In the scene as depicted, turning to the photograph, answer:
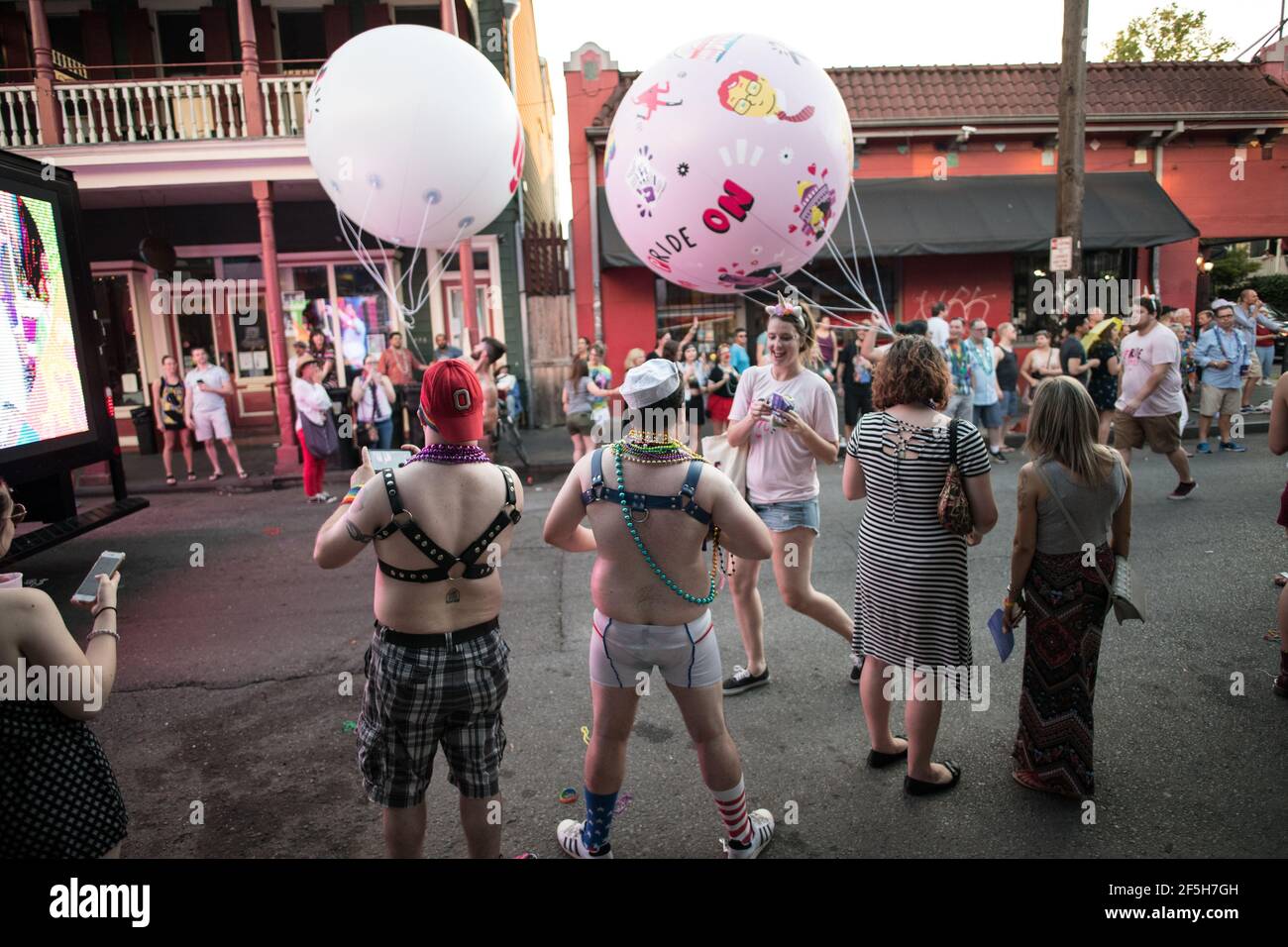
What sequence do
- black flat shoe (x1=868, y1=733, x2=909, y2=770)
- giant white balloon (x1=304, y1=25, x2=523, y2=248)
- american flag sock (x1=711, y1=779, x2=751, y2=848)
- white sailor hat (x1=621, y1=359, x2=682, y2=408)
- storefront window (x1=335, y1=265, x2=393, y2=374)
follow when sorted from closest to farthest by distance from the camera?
white sailor hat (x1=621, y1=359, x2=682, y2=408) → american flag sock (x1=711, y1=779, x2=751, y2=848) → black flat shoe (x1=868, y1=733, x2=909, y2=770) → giant white balloon (x1=304, y1=25, x2=523, y2=248) → storefront window (x1=335, y1=265, x2=393, y2=374)

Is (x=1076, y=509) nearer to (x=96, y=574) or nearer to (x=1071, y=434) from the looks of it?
(x=1071, y=434)

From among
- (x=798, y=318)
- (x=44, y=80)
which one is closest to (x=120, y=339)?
(x=44, y=80)

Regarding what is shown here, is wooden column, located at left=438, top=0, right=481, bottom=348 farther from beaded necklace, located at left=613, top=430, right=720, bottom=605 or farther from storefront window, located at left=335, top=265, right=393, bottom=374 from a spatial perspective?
beaded necklace, located at left=613, top=430, right=720, bottom=605

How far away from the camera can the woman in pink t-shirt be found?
3934mm

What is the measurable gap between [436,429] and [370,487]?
0.25 meters

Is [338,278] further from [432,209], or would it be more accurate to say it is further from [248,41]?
[432,209]

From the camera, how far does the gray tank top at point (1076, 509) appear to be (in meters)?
2.96

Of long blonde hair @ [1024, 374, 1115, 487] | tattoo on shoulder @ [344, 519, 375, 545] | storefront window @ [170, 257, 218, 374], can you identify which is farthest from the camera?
storefront window @ [170, 257, 218, 374]

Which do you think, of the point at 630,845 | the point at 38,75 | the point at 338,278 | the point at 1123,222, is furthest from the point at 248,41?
the point at 1123,222

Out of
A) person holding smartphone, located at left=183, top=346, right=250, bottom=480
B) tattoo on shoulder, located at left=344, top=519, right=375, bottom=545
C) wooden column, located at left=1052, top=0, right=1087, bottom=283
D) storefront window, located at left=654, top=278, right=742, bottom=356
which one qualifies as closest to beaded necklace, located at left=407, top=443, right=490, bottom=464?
tattoo on shoulder, located at left=344, top=519, right=375, bottom=545

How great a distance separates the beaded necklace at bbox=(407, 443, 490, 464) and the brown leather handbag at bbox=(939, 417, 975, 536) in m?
1.63

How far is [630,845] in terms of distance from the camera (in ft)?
9.63
